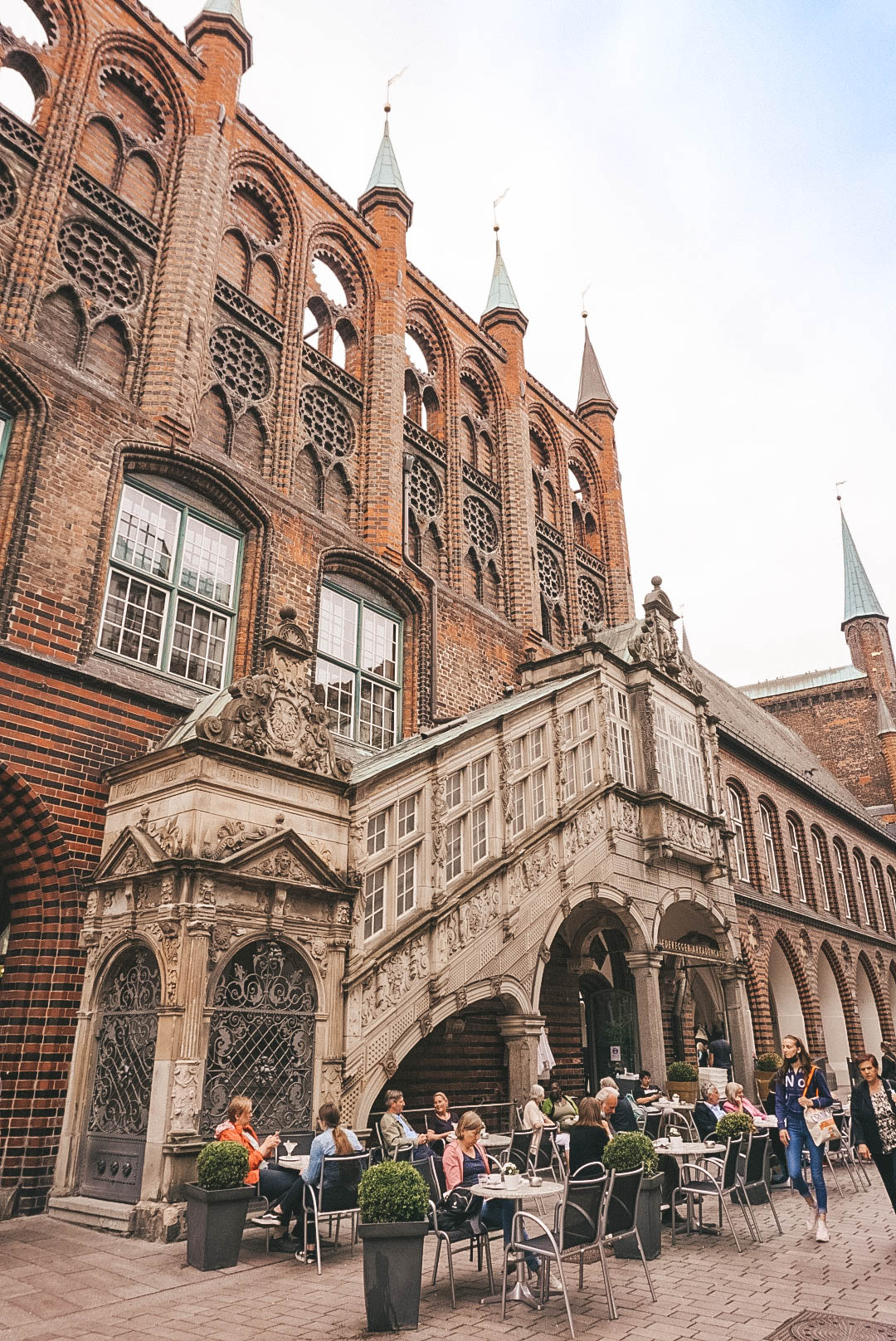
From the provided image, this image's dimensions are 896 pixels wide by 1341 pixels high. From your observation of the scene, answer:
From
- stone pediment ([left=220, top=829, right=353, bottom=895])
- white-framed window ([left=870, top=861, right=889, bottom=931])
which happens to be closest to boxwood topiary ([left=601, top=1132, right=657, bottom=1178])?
stone pediment ([left=220, top=829, right=353, bottom=895])

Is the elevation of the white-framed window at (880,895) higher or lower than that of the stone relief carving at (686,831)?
higher

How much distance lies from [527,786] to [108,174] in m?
10.8

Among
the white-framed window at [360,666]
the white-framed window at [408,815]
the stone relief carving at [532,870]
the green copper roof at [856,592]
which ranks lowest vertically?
the stone relief carving at [532,870]

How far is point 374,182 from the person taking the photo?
1856 centimetres

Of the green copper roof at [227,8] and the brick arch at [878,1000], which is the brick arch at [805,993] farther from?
the green copper roof at [227,8]

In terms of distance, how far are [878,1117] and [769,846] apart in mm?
18190

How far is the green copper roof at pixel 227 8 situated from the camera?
1539cm

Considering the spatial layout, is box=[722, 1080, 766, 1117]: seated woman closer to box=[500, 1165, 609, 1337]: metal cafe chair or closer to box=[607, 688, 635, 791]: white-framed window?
box=[607, 688, 635, 791]: white-framed window

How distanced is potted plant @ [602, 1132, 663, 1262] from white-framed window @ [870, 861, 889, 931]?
2748 cm

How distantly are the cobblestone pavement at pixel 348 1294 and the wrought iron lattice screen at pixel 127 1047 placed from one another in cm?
94

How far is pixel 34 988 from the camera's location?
900 cm

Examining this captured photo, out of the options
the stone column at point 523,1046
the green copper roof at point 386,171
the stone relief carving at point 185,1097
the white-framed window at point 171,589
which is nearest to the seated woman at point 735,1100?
the stone column at point 523,1046

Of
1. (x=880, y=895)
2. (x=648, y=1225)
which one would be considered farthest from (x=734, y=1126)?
(x=880, y=895)

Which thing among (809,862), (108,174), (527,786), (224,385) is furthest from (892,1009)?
(108,174)
